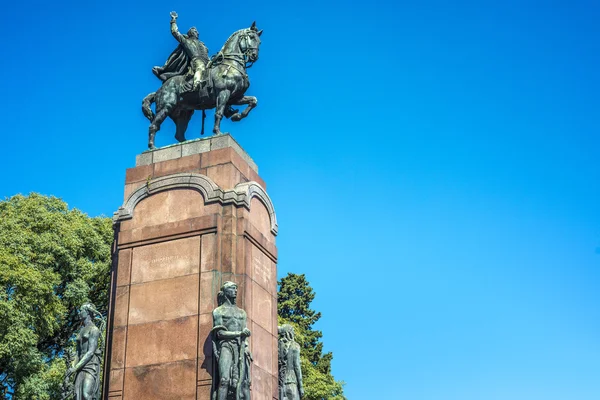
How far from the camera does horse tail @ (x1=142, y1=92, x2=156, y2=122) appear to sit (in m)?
19.9

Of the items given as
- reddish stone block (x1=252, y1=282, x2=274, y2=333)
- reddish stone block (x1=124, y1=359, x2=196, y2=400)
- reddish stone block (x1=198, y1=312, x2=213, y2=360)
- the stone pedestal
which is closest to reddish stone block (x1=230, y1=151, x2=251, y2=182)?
the stone pedestal

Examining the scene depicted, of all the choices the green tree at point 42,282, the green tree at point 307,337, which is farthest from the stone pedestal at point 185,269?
the green tree at point 307,337

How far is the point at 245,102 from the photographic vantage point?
20.1 m

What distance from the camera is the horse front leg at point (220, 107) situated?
744 inches

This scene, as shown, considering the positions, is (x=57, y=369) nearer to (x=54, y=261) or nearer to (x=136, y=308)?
(x=54, y=261)

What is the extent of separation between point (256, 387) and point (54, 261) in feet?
68.6

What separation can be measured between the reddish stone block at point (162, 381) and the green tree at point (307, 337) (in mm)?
23880

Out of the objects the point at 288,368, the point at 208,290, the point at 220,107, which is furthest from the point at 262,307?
the point at 220,107

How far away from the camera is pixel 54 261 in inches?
1362

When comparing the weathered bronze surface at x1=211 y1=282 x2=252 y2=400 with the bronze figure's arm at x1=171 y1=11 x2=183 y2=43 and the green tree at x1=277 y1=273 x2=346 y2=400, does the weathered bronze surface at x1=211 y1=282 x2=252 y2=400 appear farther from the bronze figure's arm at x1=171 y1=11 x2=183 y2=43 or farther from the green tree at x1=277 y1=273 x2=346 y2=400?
the green tree at x1=277 y1=273 x2=346 y2=400

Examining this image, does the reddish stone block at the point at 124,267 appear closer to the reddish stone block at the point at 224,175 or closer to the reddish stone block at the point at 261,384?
the reddish stone block at the point at 224,175

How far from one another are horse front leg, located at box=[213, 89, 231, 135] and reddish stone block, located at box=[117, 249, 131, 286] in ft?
11.8

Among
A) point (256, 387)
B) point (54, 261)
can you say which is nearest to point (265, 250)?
point (256, 387)

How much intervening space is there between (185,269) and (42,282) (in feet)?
58.2
